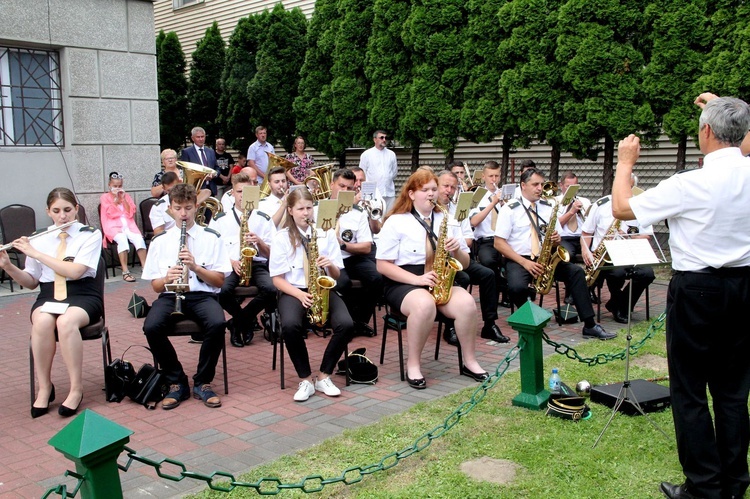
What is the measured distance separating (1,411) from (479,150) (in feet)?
39.7

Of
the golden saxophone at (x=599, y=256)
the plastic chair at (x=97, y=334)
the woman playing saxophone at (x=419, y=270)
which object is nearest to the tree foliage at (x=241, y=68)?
the golden saxophone at (x=599, y=256)

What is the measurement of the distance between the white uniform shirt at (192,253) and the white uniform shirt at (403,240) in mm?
1369

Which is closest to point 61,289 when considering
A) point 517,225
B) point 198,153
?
point 517,225

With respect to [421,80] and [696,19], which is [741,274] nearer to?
[696,19]

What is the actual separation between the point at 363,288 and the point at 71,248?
2.97 meters

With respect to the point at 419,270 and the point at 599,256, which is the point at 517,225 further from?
the point at 419,270

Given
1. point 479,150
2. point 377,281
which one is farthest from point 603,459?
point 479,150

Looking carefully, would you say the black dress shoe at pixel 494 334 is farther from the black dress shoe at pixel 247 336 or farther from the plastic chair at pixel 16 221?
the plastic chair at pixel 16 221

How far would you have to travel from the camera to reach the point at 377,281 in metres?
7.29

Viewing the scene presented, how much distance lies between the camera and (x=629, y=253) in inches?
176

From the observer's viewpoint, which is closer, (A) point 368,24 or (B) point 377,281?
(B) point 377,281

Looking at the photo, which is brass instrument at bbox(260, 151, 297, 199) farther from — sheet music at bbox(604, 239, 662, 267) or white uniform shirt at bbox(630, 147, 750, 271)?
white uniform shirt at bbox(630, 147, 750, 271)

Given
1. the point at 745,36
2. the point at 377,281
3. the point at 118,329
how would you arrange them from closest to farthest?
the point at 377,281 → the point at 118,329 → the point at 745,36

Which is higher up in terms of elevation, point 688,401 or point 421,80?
point 421,80
